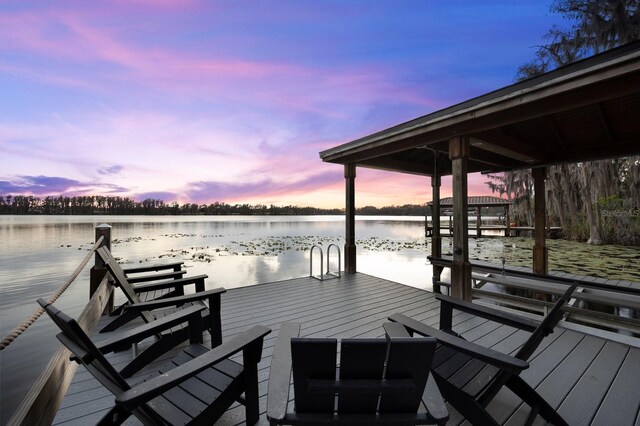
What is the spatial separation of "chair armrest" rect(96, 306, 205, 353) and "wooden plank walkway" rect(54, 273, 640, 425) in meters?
0.56

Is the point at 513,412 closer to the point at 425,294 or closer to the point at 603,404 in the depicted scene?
the point at 603,404

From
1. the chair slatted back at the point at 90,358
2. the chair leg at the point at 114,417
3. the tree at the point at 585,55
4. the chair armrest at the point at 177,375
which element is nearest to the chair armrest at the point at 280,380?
the chair armrest at the point at 177,375

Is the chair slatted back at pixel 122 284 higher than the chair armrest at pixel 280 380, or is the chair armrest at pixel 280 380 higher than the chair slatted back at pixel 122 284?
the chair slatted back at pixel 122 284

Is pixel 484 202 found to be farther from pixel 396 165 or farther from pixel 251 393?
pixel 251 393

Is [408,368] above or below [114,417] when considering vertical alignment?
above

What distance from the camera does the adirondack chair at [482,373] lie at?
151 centimetres

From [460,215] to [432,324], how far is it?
1.48 m

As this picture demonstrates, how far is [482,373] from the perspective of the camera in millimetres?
1737

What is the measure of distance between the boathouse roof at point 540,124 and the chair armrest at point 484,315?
6.97ft

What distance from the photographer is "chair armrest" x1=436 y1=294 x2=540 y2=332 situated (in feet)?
6.44

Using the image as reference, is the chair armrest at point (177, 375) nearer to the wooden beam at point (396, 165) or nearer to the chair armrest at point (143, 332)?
the chair armrest at point (143, 332)

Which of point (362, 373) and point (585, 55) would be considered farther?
point (585, 55)

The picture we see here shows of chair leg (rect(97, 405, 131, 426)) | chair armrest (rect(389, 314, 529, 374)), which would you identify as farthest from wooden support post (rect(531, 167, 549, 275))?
chair leg (rect(97, 405, 131, 426))

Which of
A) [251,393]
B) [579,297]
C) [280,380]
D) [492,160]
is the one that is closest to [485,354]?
[280,380]
